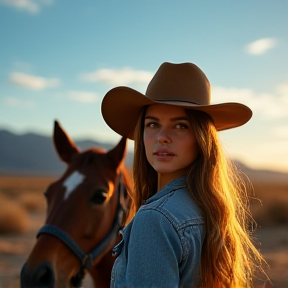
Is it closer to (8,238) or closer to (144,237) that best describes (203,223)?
(144,237)

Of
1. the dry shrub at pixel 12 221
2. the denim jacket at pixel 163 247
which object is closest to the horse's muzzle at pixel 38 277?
the denim jacket at pixel 163 247

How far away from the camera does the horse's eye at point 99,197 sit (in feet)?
11.1

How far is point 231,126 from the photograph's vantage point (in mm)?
2309

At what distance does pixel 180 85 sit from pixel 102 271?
215 cm

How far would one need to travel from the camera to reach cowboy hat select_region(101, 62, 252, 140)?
1.97m

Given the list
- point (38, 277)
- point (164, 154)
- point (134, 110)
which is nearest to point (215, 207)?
point (164, 154)

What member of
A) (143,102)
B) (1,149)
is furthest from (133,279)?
(1,149)

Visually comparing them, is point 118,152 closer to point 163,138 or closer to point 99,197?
point 99,197

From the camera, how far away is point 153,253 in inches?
56.7

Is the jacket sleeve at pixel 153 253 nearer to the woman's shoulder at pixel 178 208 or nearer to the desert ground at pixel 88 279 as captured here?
the woman's shoulder at pixel 178 208

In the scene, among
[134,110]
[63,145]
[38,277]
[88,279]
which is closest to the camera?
[134,110]

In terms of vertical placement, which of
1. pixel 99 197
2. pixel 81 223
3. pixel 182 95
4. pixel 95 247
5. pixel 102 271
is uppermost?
pixel 182 95

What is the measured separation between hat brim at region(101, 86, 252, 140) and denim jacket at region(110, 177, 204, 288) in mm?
516

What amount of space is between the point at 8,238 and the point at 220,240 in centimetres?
1502
